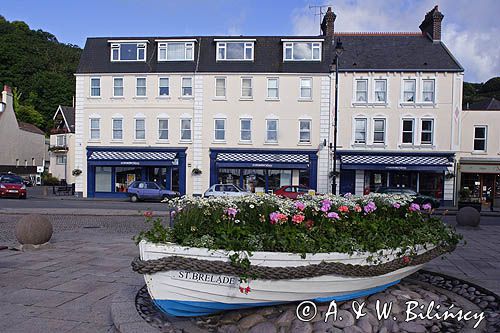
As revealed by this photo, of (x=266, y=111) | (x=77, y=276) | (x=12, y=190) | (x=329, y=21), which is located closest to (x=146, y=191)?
(x=12, y=190)

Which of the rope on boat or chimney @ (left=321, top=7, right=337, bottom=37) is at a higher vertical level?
chimney @ (left=321, top=7, right=337, bottom=37)

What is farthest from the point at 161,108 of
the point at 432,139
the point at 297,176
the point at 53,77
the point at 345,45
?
the point at 53,77

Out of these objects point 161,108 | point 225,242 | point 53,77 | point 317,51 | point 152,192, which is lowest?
point 152,192

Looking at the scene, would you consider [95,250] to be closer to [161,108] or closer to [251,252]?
[251,252]

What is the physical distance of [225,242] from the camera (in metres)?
4.39

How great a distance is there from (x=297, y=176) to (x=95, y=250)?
21764 millimetres

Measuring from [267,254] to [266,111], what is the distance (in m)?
26.9

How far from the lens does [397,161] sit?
28953mm

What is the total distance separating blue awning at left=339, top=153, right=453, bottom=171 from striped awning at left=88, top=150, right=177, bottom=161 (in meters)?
12.9

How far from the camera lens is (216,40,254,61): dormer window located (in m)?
31.4

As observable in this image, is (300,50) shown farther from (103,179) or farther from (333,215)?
(333,215)

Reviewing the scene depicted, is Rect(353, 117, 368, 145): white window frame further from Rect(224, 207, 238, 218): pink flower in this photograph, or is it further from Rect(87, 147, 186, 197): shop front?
Rect(224, 207, 238, 218): pink flower

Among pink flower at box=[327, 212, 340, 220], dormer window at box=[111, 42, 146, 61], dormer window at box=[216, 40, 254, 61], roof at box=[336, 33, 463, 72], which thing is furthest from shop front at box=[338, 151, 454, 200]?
pink flower at box=[327, 212, 340, 220]

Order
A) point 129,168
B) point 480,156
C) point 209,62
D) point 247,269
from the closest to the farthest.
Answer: point 247,269, point 480,156, point 209,62, point 129,168
